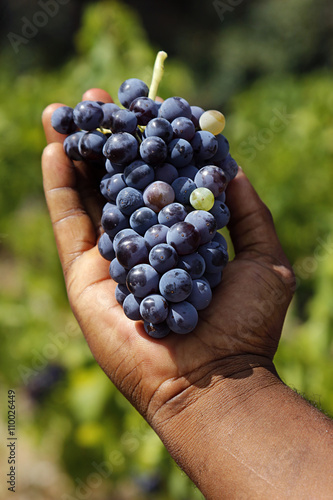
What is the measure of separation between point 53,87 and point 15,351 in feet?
7.94

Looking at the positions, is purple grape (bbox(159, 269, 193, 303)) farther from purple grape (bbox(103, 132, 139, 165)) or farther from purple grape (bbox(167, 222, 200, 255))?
purple grape (bbox(103, 132, 139, 165))

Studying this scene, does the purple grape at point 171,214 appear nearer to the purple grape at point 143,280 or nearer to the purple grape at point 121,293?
the purple grape at point 143,280

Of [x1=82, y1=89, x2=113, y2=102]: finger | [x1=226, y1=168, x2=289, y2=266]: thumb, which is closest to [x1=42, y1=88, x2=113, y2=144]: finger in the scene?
[x1=82, y1=89, x2=113, y2=102]: finger

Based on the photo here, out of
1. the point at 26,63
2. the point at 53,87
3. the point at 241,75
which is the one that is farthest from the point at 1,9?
the point at 53,87

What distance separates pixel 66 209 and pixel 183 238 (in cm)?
61

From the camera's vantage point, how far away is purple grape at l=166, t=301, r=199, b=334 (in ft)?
3.80

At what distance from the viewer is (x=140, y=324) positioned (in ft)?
4.34

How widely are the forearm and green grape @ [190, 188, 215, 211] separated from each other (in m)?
0.49

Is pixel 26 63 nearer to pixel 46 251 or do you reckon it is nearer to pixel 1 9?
pixel 1 9

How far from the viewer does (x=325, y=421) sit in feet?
3.86

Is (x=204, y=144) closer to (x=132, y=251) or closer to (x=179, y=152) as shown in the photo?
(x=179, y=152)

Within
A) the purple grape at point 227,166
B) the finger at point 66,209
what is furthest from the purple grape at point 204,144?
the finger at point 66,209

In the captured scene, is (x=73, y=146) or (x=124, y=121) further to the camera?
(x=73, y=146)

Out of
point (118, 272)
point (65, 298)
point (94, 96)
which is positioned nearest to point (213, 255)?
point (118, 272)
